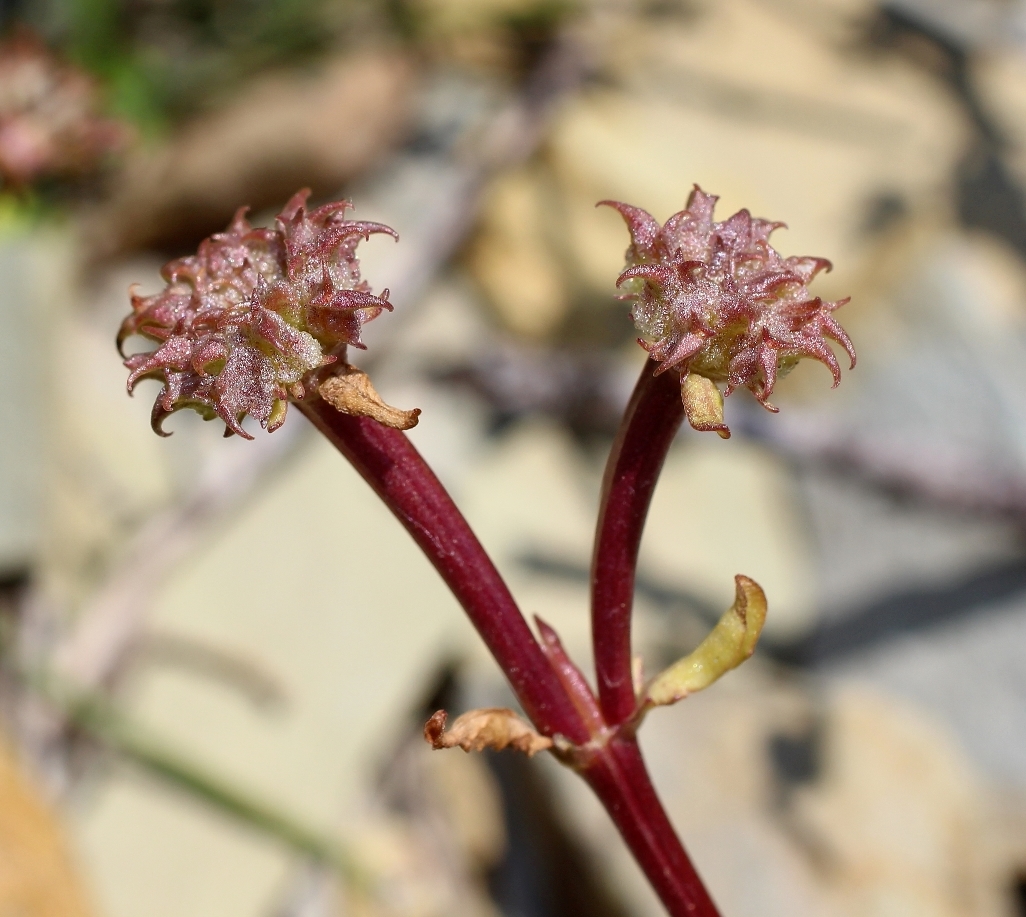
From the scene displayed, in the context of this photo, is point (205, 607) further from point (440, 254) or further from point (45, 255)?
point (440, 254)

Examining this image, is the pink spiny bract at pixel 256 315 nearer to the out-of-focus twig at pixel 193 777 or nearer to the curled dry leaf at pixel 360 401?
the curled dry leaf at pixel 360 401

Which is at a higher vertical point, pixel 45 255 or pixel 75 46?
pixel 75 46

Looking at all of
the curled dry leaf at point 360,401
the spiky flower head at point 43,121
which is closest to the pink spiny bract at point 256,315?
the curled dry leaf at point 360,401

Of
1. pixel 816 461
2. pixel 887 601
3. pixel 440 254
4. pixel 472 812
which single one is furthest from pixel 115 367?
pixel 887 601

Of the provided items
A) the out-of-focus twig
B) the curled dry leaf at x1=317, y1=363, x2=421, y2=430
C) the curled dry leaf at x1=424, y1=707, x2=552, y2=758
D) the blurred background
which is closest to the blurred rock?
the blurred background

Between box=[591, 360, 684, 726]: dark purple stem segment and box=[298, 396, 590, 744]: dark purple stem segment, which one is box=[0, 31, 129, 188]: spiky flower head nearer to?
box=[298, 396, 590, 744]: dark purple stem segment

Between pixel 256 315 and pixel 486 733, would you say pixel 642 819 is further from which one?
pixel 256 315
